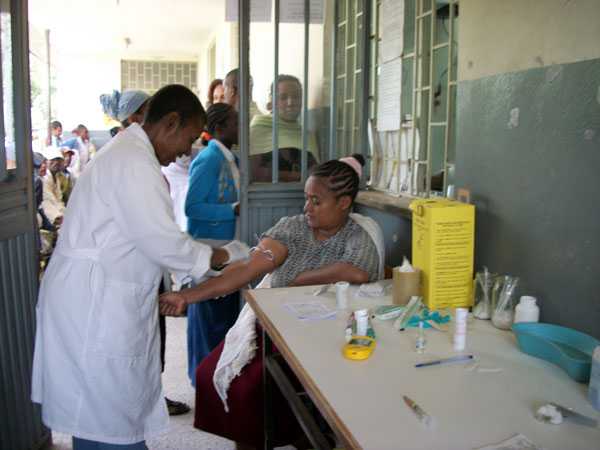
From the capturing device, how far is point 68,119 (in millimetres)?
13016

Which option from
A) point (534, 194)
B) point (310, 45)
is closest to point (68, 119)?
point (310, 45)

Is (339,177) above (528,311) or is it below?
above

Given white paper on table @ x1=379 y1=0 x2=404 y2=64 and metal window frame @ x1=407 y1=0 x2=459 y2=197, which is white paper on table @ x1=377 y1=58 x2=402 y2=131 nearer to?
white paper on table @ x1=379 y1=0 x2=404 y2=64

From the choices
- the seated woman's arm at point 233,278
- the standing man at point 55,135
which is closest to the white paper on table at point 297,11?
the seated woman's arm at point 233,278

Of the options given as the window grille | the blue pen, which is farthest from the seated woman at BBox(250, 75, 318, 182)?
the window grille

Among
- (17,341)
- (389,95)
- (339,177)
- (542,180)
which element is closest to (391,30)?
(389,95)

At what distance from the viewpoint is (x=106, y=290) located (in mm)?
1568

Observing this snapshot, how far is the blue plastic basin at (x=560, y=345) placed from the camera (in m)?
1.25

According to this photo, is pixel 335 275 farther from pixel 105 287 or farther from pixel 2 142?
pixel 2 142

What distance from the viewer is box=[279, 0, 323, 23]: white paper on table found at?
2.85m

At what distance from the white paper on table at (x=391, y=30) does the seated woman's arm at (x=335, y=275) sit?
0.98 meters

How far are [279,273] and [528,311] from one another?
0.97 meters

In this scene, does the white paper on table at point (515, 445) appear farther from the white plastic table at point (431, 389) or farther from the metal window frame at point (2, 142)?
the metal window frame at point (2, 142)

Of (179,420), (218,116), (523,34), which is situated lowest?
(179,420)
